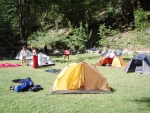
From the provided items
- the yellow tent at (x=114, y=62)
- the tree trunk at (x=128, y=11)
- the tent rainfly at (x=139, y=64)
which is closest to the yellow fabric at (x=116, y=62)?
the yellow tent at (x=114, y=62)

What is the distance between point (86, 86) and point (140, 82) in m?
3.08

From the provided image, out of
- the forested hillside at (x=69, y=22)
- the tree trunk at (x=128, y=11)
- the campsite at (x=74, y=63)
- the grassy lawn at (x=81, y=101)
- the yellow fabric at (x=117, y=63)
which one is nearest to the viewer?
the grassy lawn at (x=81, y=101)

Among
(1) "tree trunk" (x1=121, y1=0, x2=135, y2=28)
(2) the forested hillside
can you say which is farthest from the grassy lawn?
(1) "tree trunk" (x1=121, y1=0, x2=135, y2=28)

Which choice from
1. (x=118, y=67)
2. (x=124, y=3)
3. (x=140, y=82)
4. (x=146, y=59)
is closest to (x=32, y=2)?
(x=124, y=3)

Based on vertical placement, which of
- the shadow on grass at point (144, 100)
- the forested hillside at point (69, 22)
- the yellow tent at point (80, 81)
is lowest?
the shadow on grass at point (144, 100)

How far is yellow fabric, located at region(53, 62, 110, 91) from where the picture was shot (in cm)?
958

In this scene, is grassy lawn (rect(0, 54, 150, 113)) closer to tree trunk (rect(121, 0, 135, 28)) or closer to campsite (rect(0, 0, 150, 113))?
campsite (rect(0, 0, 150, 113))

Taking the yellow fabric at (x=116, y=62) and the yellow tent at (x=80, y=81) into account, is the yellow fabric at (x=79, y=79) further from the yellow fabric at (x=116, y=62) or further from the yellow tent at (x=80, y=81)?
the yellow fabric at (x=116, y=62)

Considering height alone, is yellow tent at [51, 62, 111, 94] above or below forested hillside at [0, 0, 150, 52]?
below

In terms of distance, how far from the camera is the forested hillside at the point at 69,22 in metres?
25.6

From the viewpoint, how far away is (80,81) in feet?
31.7

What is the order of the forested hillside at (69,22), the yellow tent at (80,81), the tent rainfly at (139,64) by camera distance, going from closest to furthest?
the yellow tent at (80,81)
the tent rainfly at (139,64)
the forested hillside at (69,22)

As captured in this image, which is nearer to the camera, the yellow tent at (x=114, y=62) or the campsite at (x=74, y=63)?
the campsite at (x=74, y=63)

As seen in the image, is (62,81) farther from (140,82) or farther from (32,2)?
(32,2)
